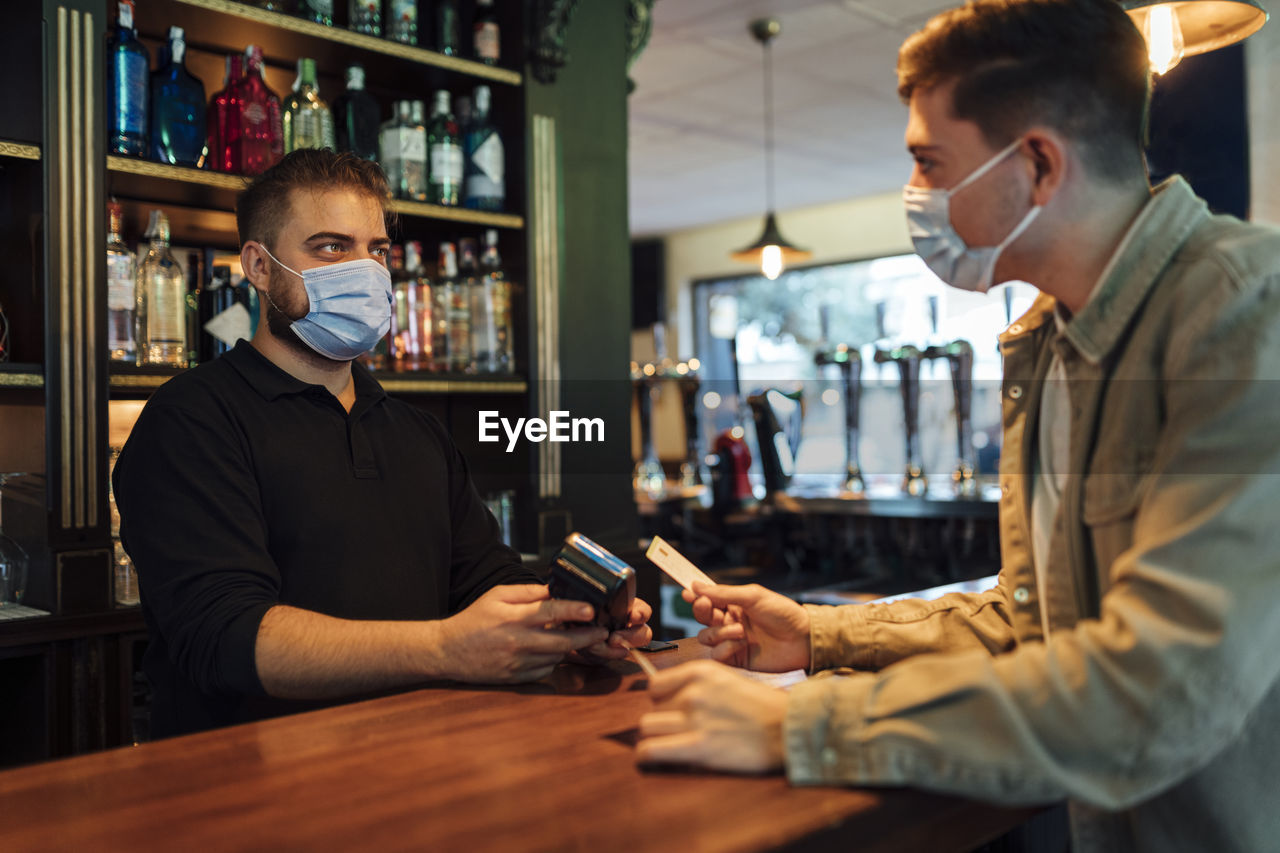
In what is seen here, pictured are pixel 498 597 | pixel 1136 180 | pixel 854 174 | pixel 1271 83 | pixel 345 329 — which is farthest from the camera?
pixel 854 174

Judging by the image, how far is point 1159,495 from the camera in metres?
0.86

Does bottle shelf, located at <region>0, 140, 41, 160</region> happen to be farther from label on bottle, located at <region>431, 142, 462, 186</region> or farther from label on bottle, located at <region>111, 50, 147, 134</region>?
label on bottle, located at <region>431, 142, 462, 186</region>

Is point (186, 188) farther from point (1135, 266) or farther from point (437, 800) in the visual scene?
point (1135, 266)

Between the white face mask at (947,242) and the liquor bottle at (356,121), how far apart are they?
5.48ft

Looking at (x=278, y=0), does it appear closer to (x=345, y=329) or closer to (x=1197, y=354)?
(x=345, y=329)

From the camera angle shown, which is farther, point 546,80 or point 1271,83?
point 1271,83

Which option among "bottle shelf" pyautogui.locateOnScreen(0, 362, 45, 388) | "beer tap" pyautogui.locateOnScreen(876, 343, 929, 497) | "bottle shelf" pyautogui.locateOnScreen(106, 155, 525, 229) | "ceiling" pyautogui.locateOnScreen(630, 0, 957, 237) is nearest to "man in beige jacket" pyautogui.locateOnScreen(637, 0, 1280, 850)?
"bottle shelf" pyautogui.locateOnScreen(106, 155, 525, 229)

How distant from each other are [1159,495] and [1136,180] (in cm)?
33

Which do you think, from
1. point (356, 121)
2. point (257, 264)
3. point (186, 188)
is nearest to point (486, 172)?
point (356, 121)

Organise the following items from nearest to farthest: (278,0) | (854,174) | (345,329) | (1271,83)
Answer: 1. (345,329)
2. (278,0)
3. (1271,83)
4. (854,174)

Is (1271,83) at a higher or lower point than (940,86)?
higher

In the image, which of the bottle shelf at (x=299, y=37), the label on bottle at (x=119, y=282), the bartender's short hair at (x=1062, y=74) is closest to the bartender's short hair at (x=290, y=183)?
the label on bottle at (x=119, y=282)

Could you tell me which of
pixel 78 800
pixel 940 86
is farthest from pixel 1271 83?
pixel 78 800

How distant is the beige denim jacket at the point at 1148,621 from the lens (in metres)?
0.80
